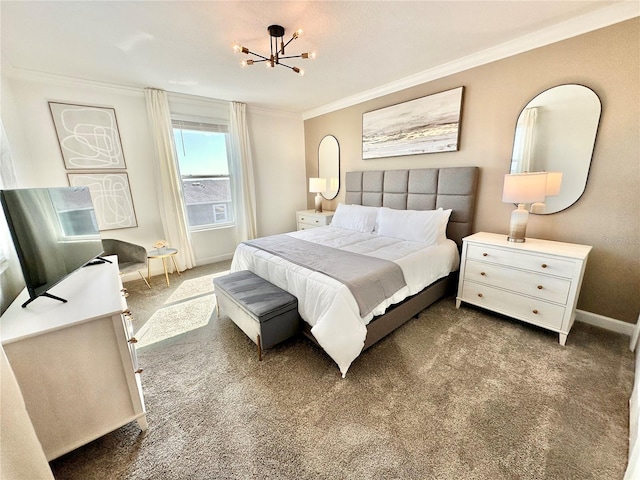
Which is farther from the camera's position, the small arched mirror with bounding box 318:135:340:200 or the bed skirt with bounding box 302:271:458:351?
the small arched mirror with bounding box 318:135:340:200

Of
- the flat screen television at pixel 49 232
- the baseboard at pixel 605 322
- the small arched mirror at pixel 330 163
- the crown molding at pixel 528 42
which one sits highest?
the crown molding at pixel 528 42

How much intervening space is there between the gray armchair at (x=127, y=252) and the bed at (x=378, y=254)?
127cm

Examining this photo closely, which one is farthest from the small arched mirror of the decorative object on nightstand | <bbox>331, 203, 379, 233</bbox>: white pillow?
<bbox>331, 203, 379, 233</bbox>: white pillow

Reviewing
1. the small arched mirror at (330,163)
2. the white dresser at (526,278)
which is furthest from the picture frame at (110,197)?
the white dresser at (526,278)

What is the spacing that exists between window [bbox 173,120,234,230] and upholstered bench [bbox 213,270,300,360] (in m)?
2.30

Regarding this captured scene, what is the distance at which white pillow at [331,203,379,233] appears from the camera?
345cm

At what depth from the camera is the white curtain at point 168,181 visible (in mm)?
3436

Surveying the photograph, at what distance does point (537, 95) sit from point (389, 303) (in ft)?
7.88

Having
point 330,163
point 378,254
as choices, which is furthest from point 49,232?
point 330,163

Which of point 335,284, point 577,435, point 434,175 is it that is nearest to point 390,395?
point 335,284

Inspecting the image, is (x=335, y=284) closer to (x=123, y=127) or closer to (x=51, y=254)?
(x=51, y=254)

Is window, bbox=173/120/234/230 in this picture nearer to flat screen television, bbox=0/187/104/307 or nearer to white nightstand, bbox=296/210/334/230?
white nightstand, bbox=296/210/334/230

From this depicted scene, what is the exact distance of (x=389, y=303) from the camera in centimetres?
207

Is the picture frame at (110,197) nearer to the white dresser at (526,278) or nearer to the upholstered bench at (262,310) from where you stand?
the upholstered bench at (262,310)
